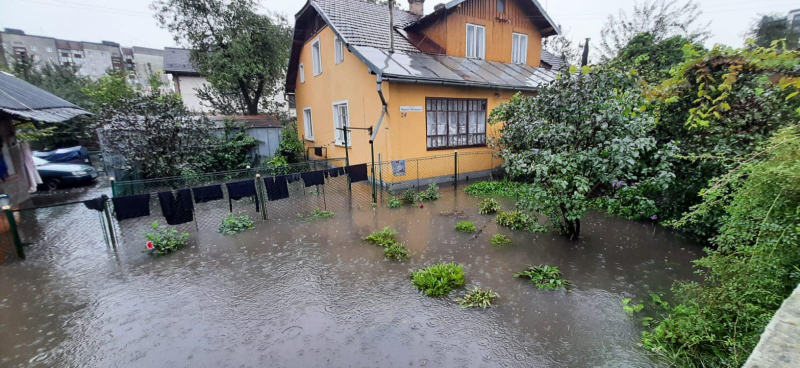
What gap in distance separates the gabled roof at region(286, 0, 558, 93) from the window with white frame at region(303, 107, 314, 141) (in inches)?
149

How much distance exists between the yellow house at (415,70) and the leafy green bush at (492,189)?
169 cm

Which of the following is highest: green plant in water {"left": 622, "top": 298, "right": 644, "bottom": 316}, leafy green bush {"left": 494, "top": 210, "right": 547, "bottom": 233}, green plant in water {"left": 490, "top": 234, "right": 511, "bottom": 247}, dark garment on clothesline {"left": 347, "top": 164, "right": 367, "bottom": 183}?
dark garment on clothesline {"left": 347, "top": 164, "right": 367, "bottom": 183}

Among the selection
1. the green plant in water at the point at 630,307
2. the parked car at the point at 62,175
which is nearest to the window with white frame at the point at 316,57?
the parked car at the point at 62,175

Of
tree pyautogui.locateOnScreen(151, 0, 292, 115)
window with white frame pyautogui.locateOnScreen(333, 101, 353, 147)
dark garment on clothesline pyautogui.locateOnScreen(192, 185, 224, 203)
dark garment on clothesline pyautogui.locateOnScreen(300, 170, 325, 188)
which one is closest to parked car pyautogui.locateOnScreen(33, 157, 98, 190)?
tree pyautogui.locateOnScreen(151, 0, 292, 115)

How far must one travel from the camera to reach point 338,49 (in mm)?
11570

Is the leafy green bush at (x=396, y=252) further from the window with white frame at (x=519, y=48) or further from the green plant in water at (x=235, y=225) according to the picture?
the window with white frame at (x=519, y=48)

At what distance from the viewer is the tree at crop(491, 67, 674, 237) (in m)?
4.49

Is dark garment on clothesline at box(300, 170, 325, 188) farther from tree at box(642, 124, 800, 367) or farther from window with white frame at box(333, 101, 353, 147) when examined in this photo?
tree at box(642, 124, 800, 367)

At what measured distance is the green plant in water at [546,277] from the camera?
419 centimetres

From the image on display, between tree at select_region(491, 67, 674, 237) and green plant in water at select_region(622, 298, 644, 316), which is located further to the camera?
tree at select_region(491, 67, 674, 237)

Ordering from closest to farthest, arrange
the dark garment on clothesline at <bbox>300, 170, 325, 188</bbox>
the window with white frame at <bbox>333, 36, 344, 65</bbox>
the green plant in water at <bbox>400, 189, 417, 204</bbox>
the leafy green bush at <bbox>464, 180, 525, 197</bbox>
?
the dark garment on clothesline at <bbox>300, 170, 325, 188</bbox> → the green plant in water at <bbox>400, 189, 417, 204</bbox> → the leafy green bush at <bbox>464, 180, 525, 197</bbox> → the window with white frame at <bbox>333, 36, 344, 65</bbox>

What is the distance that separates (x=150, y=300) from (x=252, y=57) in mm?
16550

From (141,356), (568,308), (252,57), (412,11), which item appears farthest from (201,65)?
(568,308)

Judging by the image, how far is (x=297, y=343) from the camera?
326cm
